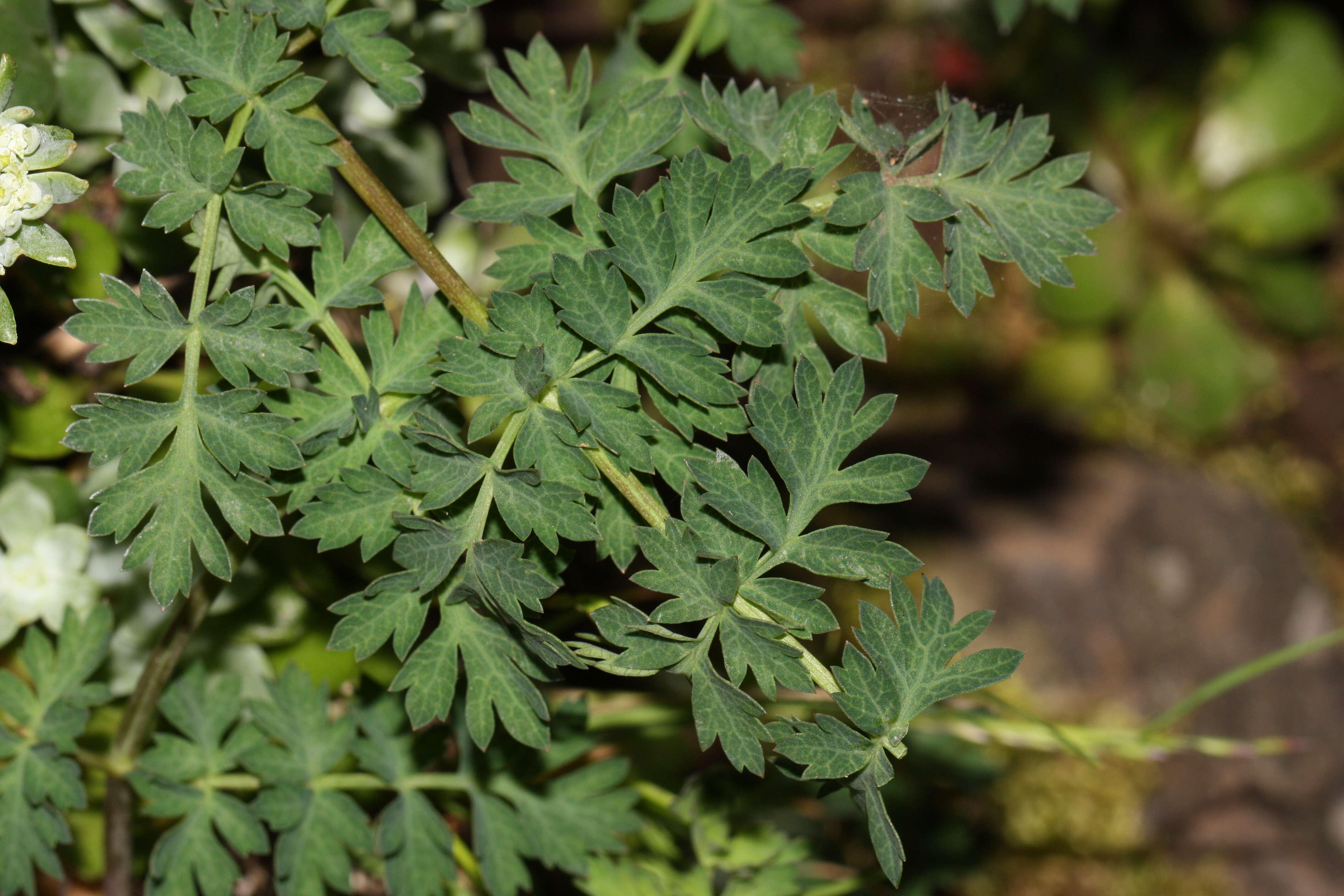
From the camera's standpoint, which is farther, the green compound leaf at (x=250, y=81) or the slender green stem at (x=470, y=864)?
the slender green stem at (x=470, y=864)

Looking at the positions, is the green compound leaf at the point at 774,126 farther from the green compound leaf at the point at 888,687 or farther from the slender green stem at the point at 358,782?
the slender green stem at the point at 358,782

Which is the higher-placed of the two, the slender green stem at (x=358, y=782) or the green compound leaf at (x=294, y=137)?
the green compound leaf at (x=294, y=137)

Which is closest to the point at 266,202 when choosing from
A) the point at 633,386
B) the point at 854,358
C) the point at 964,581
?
the point at 633,386

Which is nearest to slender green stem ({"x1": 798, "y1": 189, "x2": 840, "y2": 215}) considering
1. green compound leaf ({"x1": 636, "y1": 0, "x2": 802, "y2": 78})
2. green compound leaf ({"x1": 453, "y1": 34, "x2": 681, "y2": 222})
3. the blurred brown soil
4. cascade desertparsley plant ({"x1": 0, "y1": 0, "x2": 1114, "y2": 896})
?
cascade desertparsley plant ({"x1": 0, "y1": 0, "x2": 1114, "y2": 896})

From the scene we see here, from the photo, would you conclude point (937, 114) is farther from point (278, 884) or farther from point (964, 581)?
point (964, 581)

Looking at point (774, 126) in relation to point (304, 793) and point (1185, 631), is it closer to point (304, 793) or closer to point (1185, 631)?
point (304, 793)

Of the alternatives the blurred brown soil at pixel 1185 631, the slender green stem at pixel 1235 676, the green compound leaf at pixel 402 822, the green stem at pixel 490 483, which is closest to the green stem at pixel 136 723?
the green compound leaf at pixel 402 822

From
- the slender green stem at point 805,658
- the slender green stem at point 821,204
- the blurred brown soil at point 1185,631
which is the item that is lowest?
the blurred brown soil at point 1185,631
